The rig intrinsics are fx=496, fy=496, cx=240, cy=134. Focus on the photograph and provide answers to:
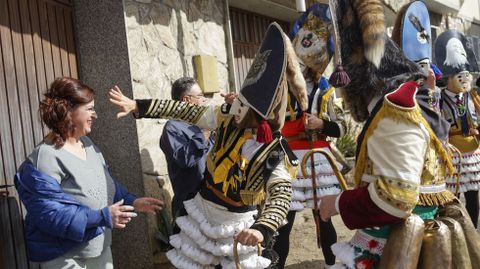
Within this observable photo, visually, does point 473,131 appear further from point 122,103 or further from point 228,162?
point 122,103

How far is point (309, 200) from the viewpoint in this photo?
389 cm

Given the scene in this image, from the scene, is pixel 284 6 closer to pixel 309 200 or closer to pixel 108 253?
pixel 309 200

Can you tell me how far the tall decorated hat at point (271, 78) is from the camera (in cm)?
254

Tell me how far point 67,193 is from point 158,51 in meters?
2.30

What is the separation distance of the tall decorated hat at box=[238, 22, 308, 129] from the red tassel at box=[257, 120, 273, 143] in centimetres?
4

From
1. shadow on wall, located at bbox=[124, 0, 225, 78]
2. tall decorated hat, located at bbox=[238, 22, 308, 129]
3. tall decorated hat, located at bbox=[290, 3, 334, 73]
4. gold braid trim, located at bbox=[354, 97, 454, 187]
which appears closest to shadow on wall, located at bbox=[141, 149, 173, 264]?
shadow on wall, located at bbox=[124, 0, 225, 78]

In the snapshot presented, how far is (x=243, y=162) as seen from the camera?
8.80 feet

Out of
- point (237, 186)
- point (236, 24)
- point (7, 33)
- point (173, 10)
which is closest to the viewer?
point (237, 186)

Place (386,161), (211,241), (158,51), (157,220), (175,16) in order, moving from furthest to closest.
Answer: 1. (175,16)
2. (158,51)
3. (157,220)
4. (211,241)
5. (386,161)

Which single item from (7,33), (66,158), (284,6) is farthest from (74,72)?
(284,6)

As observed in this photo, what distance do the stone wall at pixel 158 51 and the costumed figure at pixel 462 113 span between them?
2.51 meters

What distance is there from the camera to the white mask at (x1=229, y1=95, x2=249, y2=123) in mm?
2699

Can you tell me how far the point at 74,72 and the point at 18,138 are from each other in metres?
0.93

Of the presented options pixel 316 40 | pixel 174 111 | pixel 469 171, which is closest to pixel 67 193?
pixel 174 111
